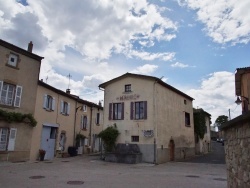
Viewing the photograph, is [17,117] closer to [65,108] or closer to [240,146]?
[65,108]

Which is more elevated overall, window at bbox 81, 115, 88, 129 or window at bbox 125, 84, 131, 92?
window at bbox 125, 84, 131, 92

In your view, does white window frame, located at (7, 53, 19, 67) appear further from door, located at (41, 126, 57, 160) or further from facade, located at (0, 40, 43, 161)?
door, located at (41, 126, 57, 160)

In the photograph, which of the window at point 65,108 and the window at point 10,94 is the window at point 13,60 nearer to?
the window at point 10,94

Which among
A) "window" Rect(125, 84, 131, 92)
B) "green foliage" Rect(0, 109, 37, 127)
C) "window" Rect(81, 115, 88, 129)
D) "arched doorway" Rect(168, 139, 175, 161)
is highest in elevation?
"window" Rect(125, 84, 131, 92)

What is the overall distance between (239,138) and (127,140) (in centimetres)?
1608

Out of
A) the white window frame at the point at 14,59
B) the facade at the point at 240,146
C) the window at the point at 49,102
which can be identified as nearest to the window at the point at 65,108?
the window at the point at 49,102

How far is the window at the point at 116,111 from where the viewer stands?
21.2m

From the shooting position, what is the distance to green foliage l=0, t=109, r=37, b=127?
15656 mm

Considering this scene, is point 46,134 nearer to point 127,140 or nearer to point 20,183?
point 127,140

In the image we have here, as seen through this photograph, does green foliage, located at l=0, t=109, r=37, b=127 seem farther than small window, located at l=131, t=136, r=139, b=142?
No

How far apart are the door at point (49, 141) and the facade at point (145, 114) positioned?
482 centimetres

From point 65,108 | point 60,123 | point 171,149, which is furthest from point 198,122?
point 60,123

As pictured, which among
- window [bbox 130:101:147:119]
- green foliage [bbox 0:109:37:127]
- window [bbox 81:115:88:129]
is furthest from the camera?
window [bbox 81:115:88:129]

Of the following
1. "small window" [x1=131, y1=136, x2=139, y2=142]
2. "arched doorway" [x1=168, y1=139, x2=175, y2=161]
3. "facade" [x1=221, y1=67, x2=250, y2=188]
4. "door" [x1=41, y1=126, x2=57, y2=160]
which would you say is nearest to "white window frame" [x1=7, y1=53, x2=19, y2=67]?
"door" [x1=41, y1=126, x2=57, y2=160]
